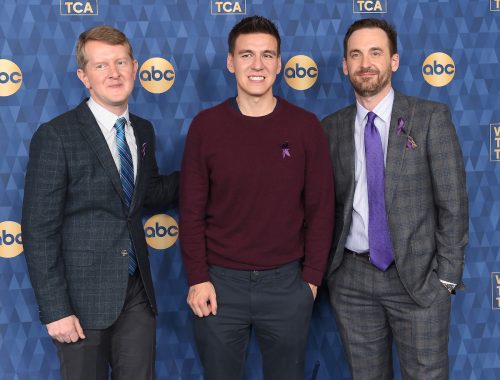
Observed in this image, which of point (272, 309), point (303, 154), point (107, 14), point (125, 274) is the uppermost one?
point (107, 14)

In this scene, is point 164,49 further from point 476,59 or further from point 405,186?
point 476,59

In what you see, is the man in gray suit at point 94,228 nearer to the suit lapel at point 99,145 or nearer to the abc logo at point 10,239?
the suit lapel at point 99,145

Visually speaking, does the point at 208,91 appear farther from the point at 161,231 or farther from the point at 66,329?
the point at 66,329

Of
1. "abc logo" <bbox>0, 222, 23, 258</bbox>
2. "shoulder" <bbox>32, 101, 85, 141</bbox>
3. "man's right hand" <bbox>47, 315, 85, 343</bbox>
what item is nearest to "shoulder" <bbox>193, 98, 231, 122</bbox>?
"shoulder" <bbox>32, 101, 85, 141</bbox>

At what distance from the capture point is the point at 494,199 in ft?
8.39

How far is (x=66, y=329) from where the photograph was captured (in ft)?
5.82

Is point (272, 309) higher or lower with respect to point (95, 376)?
higher

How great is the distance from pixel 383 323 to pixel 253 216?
654mm

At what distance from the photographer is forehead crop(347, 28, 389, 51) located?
2.08 m

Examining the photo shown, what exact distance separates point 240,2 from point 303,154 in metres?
0.83

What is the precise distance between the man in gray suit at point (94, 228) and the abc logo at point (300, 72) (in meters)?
0.78

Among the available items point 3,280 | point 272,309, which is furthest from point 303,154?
point 3,280

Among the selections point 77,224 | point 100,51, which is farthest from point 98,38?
point 77,224

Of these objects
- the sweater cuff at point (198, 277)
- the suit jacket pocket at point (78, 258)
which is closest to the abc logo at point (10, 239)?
the suit jacket pocket at point (78, 258)
